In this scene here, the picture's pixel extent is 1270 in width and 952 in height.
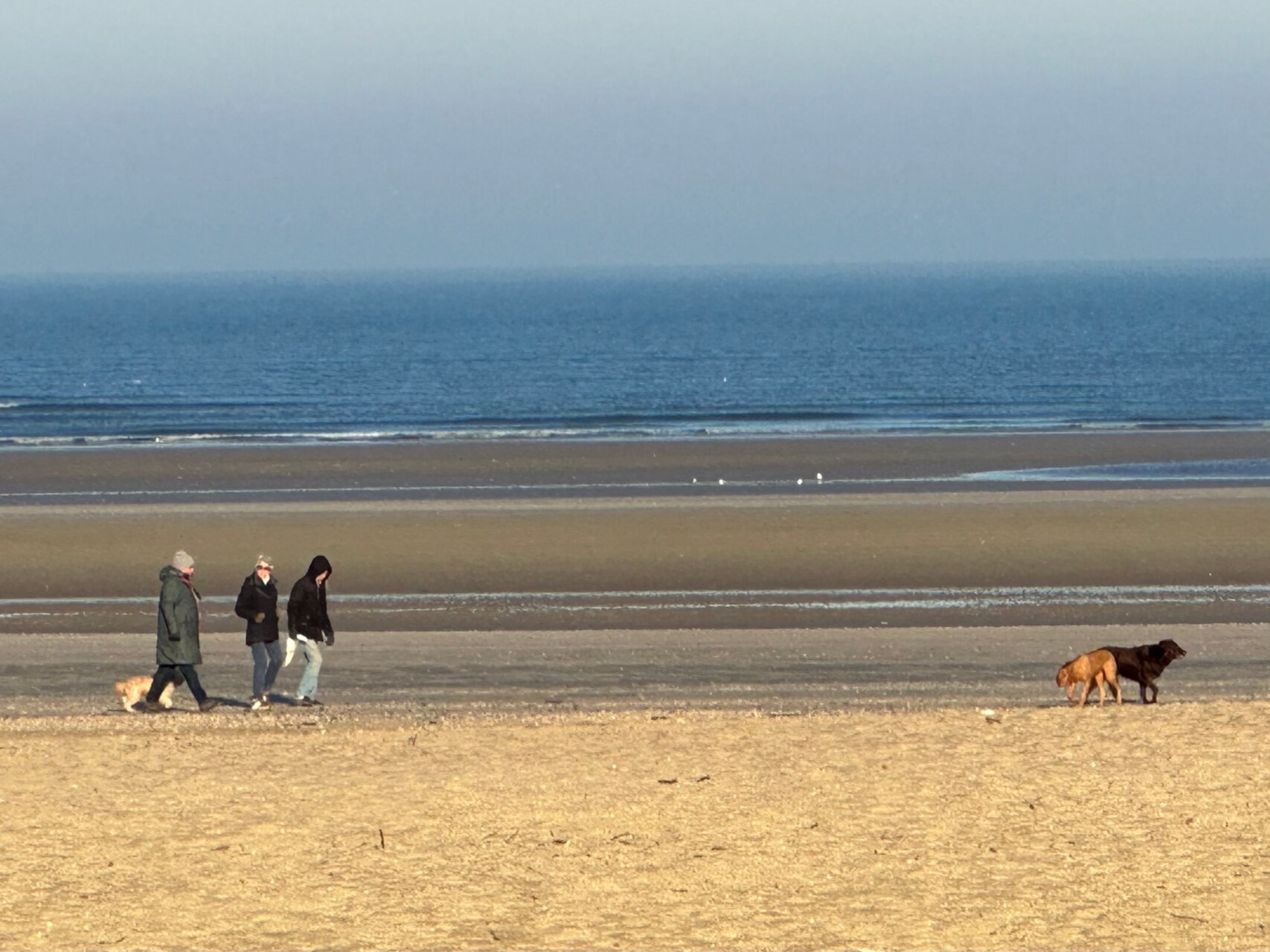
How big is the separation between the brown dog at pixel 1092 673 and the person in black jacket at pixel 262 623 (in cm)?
675

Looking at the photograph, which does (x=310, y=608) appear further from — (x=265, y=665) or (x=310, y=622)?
(x=265, y=665)

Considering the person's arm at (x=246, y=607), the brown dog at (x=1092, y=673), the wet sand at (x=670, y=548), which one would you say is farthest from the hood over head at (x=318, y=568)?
the brown dog at (x=1092, y=673)

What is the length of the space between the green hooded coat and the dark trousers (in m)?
0.06

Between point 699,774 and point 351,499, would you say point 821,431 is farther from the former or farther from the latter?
point 699,774

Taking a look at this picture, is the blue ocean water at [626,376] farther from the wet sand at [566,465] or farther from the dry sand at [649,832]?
the dry sand at [649,832]

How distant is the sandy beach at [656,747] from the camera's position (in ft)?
27.3

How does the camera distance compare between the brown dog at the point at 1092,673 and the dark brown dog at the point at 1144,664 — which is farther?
the dark brown dog at the point at 1144,664

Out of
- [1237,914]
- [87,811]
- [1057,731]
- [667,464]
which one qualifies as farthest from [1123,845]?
[667,464]

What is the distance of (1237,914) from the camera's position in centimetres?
812

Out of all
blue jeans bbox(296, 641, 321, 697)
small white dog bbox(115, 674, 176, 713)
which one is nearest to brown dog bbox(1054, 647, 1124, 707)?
blue jeans bbox(296, 641, 321, 697)

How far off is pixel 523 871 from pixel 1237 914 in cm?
379

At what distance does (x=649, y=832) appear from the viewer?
963 cm

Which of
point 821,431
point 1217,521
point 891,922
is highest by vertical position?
point 821,431

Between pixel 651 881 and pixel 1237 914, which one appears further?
pixel 651 881
